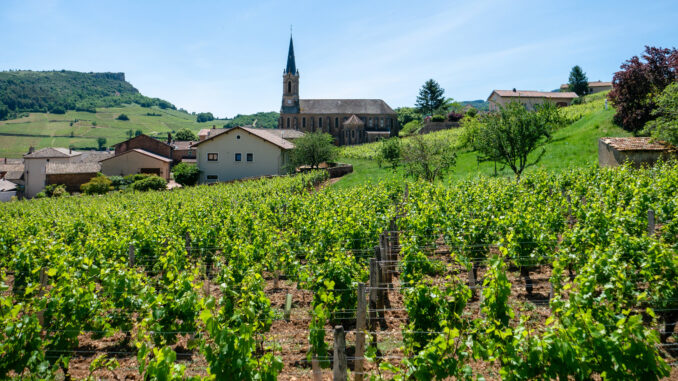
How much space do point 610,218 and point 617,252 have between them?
2.66m

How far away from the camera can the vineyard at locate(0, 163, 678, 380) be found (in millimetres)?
3732

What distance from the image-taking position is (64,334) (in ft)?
17.6

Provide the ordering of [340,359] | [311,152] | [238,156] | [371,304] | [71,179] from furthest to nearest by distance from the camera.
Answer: [71,179] < [238,156] < [311,152] < [371,304] < [340,359]

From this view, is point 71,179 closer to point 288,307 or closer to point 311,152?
point 311,152

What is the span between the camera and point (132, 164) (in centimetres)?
4797

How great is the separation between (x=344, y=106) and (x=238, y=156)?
4182 centimetres

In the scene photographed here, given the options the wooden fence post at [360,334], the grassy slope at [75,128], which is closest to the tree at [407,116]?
the wooden fence post at [360,334]

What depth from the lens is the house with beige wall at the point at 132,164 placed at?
155ft

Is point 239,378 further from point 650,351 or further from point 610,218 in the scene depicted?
point 610,218

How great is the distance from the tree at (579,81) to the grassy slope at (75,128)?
388ft

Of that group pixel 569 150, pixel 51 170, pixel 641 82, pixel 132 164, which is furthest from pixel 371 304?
pixel 51 170

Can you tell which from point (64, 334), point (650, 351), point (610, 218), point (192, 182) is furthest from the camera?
point (192, 182)

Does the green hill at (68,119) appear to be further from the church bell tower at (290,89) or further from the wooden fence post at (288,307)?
the wooden fence post at (288,307)

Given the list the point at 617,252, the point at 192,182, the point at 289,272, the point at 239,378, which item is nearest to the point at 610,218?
the point at 617,252
